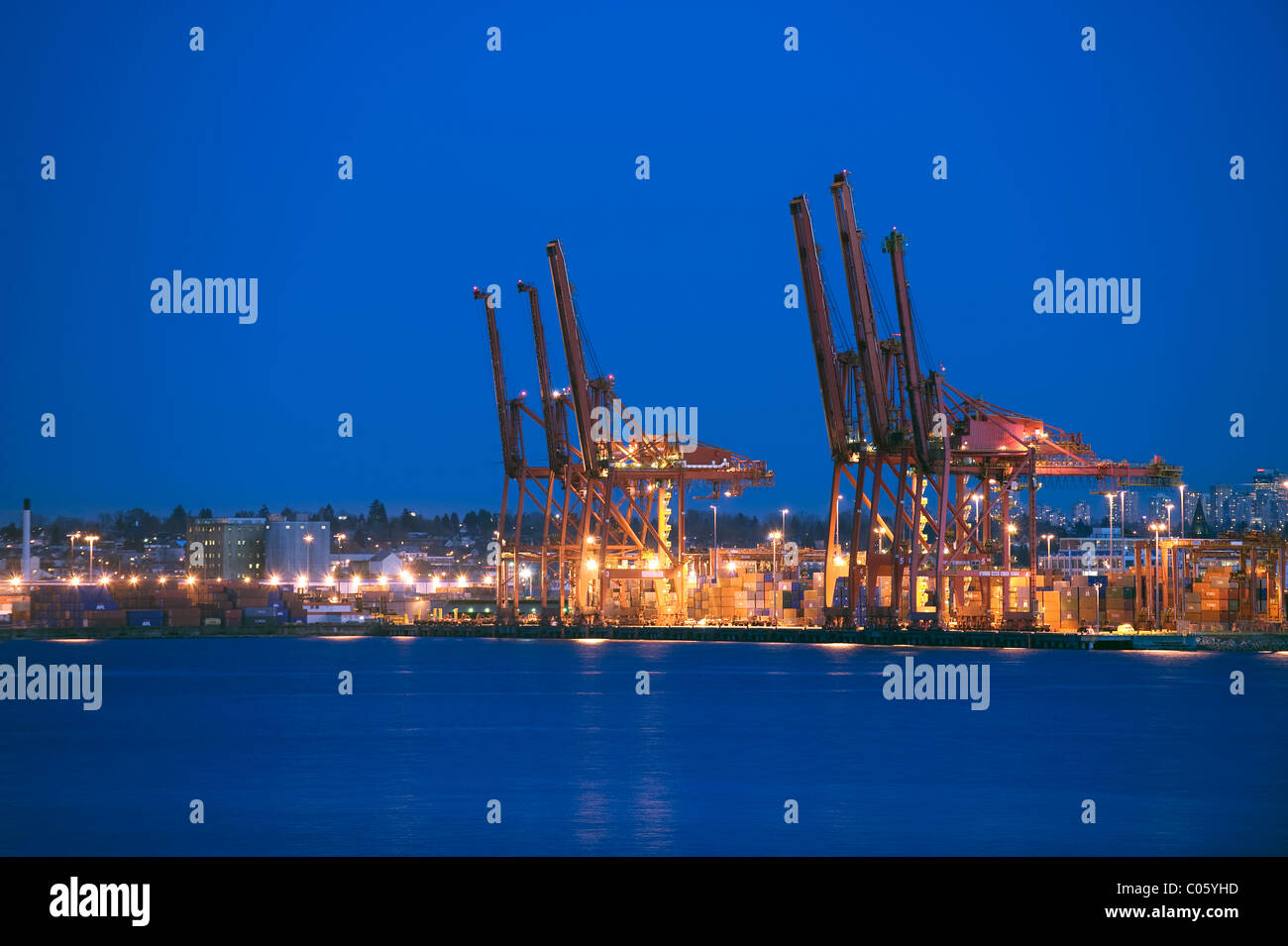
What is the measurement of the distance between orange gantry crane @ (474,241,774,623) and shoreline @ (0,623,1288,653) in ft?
6.73

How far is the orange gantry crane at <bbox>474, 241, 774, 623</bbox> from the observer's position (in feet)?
255

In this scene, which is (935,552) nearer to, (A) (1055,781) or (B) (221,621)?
(A) (1055,781)

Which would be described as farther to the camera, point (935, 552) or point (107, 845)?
point (935, 552)

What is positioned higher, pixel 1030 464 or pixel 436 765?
pixel 1030 464

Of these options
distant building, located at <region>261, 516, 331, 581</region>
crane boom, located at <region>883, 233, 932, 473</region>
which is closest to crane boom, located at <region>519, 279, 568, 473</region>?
crane boom, located at <region>883, 233, 932, 473</region>

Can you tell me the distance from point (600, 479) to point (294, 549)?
300 ft

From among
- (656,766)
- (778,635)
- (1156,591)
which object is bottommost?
(656,766)

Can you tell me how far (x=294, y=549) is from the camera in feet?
536

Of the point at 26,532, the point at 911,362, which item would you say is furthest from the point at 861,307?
the point at 26,532

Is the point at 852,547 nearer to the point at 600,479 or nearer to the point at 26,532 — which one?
the point at 600,479

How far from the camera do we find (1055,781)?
28.8 meters

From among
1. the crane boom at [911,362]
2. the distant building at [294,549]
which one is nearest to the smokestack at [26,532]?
the distant building at [294,549]
